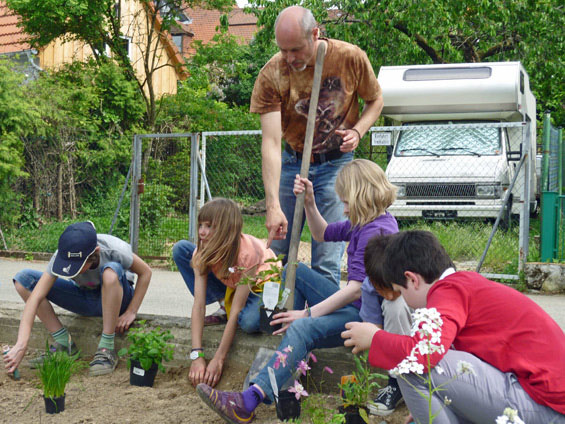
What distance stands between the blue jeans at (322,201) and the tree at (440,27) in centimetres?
1059

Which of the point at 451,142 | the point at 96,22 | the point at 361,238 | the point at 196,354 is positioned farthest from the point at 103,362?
the point at 96,22

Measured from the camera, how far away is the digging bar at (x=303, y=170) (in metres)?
3.58

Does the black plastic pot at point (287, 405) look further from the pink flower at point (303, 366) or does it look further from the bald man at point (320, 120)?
the bald man at point (320, 120)

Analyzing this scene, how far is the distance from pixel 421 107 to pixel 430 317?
8.77 meters

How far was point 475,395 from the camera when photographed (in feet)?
8.24

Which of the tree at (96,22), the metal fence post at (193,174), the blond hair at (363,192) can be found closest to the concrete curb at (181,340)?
the blond hair at (363,192)

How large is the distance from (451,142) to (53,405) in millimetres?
7857

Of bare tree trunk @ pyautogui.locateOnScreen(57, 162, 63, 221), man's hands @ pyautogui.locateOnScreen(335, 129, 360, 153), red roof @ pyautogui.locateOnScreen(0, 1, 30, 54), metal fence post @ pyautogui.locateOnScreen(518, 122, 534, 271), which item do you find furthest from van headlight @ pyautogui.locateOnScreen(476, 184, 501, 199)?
red roof @ pyautogui.locateOnScreen(0, 1, 30, 54)

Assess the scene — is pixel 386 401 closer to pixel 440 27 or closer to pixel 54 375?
pixel 54 375

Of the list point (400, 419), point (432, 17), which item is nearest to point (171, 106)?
point (432, 17)

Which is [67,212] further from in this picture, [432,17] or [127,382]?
[127,382]

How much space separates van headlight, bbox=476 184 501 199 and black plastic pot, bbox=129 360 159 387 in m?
7.07

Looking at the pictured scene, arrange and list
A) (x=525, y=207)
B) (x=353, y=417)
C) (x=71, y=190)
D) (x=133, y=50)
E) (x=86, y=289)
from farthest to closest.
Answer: (x=133, y=50)
(x=71, y=190)
(x=525, y=207)
(x=86, y=289)
(x=353, y=417)

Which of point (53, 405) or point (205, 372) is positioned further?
point (205, 372)
